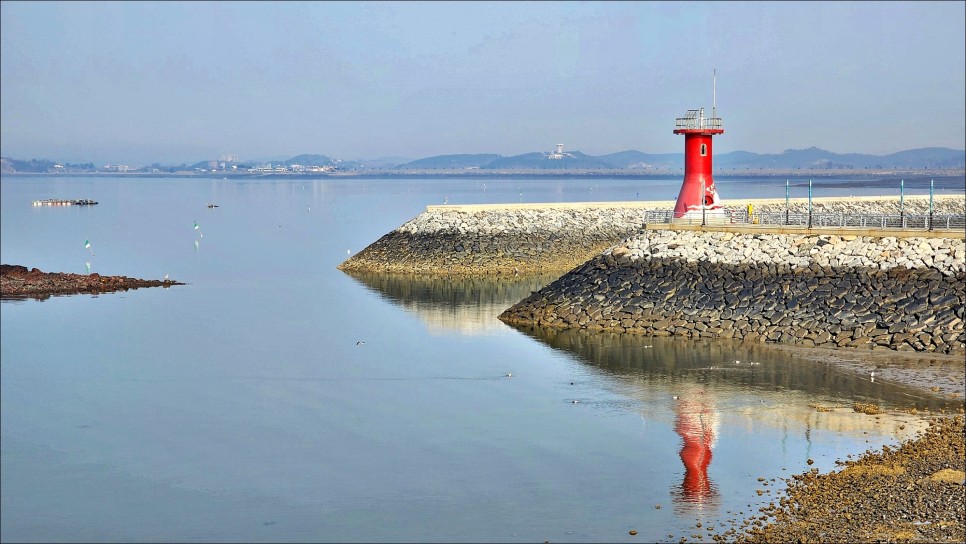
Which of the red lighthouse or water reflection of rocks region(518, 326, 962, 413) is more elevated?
the red lighthouse

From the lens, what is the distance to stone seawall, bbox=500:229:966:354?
29766 mm

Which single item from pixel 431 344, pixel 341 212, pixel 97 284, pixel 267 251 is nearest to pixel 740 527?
pixel 431 344

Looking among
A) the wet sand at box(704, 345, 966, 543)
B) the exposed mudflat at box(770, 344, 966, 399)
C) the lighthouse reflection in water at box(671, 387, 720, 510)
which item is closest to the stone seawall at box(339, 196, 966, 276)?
the exposed mudflat at box(770, 344, 966, 399)

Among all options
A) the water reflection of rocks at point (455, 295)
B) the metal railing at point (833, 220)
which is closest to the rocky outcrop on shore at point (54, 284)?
the water reflection of rocks at point (455, 295)

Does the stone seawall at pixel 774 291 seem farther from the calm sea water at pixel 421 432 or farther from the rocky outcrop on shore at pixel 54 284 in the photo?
the rocky outcrop on shore at pixel 54 284

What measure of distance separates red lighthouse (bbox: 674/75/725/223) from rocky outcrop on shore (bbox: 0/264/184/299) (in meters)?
22.0

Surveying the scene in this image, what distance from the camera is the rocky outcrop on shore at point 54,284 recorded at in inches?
1636

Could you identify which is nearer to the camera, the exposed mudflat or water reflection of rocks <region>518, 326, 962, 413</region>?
water reflection of rocks <region>518, 326, 962, 413</region>

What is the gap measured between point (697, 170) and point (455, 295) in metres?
10.3

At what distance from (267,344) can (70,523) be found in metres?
15.6

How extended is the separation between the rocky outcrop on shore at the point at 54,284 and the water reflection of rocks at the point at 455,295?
9619 millimetres

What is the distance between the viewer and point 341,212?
117062 mm

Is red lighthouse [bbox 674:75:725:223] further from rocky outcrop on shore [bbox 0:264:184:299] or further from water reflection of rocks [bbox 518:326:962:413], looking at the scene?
rocky outcrop on shore [bbox 0:264:184:299]

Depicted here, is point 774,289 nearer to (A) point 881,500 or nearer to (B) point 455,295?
(B) point 455,295
